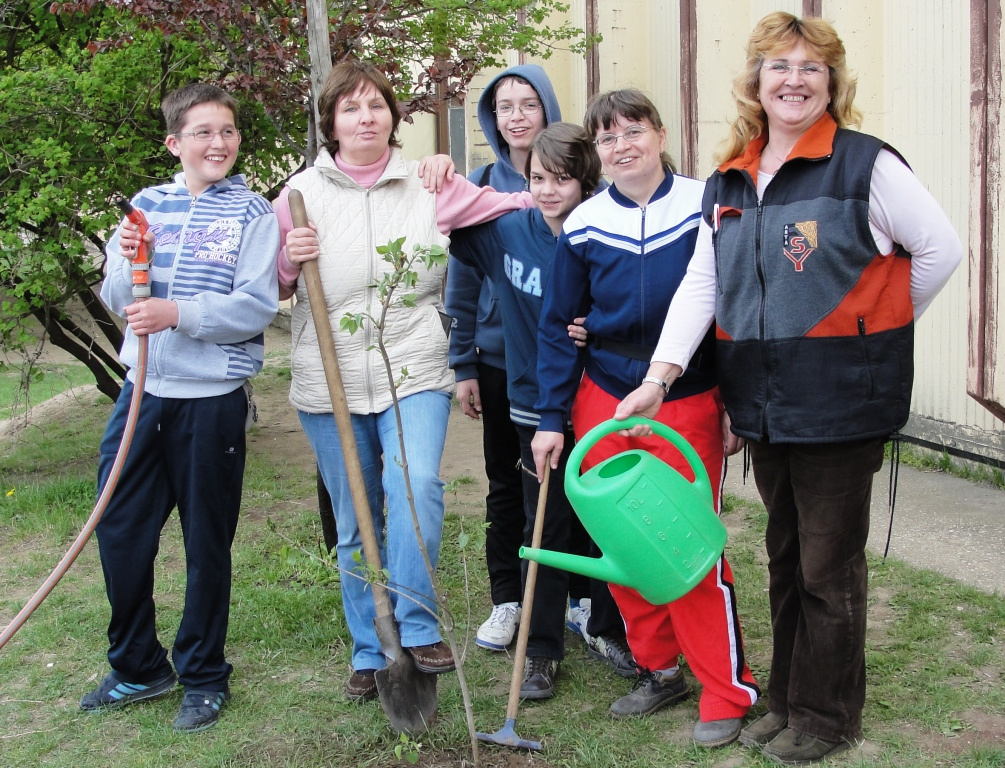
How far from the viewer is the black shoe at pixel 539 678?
3.55 m

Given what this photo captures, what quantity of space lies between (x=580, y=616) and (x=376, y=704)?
2.91 ft

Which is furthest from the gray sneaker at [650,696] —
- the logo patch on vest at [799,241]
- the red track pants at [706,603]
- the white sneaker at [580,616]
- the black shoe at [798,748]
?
the logo patch on vest at [799,241]

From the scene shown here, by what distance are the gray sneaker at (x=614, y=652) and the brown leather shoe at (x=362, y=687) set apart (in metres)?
0.78

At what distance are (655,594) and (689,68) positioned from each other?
5.28 m

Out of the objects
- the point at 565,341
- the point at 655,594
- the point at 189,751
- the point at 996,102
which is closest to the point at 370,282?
the point at 565,341

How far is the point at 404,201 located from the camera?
3441 mm

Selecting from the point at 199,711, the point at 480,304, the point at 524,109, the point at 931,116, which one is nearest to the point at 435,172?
the point at 524,109

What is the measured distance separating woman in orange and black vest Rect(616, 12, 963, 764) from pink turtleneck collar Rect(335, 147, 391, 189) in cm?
103

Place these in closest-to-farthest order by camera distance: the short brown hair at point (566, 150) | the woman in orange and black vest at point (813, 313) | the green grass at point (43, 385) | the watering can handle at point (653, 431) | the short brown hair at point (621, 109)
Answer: the woman in orange and black vest at point (813, 313)
the watering can handle at point (653, 431)
the short brown hair at point (621, 109)
the short brown hair at point (566, 150)
the green grass at point (43, 385)

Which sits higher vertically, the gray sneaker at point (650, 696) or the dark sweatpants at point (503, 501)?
the dark sweatpants at point (503, 501)

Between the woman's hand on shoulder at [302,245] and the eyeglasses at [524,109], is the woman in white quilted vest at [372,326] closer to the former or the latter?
the woman's hand on shoulder at [302,245]

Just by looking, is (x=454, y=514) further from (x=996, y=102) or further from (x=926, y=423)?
(x=996, y=102)

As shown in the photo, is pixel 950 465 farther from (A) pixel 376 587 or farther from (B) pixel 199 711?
(B) pixel 199 711

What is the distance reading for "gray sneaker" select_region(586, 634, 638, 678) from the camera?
3709 mm
